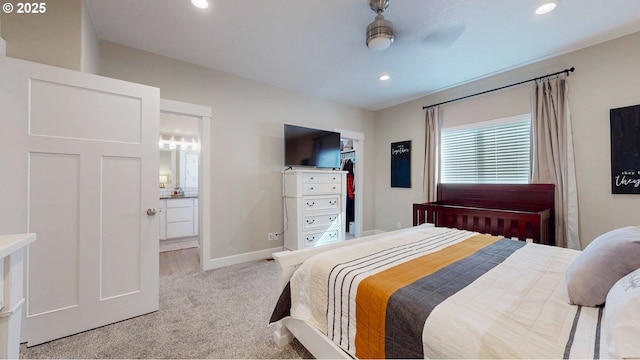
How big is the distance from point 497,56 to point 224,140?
3.46 m

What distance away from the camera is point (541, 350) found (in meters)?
0.70

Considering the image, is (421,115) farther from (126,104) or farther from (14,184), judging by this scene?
(14,184)

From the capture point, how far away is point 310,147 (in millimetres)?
3781

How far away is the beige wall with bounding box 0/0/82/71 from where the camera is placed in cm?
169

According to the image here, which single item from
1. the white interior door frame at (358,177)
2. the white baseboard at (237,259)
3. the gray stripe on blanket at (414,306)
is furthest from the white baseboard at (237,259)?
the gray stripe on blanket at (414,306)

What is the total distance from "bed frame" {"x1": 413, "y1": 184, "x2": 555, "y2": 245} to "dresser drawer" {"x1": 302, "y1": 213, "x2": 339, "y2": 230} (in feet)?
3.85

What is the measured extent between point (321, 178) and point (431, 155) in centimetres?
183

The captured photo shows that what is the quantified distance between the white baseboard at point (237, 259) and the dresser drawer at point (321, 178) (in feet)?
3.74

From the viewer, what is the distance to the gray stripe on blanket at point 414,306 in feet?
2.96

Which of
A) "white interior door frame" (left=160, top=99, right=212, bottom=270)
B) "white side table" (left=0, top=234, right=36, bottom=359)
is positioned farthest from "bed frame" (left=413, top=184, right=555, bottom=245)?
"white side table" (left=0, top=234, right=36, bottom=359)

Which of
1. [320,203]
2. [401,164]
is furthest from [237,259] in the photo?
[401,164]

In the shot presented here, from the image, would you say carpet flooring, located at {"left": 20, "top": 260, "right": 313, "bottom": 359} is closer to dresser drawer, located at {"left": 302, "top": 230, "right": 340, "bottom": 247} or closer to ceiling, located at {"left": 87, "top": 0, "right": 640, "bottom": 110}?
dresser drawer, located at {"left": 302, "top": 230, "right": 340, "bottom": 247}

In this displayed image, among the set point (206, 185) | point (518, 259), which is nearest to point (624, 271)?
point (518, 259)

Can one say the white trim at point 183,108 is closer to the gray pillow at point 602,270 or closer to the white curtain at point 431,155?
the white curtain at point 431,155
